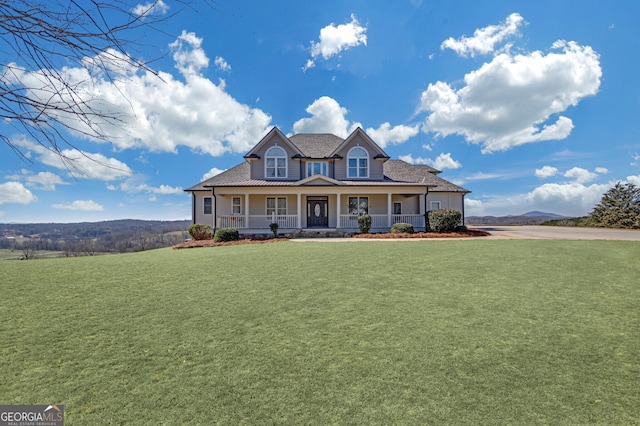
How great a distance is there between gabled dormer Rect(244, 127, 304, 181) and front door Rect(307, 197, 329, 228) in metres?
2.22

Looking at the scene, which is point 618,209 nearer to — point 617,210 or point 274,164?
point 617,210

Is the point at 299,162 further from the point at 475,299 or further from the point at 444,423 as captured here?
the point at 444,423

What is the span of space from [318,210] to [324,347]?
20120 millimetres

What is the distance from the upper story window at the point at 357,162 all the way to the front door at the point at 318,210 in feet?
9.87

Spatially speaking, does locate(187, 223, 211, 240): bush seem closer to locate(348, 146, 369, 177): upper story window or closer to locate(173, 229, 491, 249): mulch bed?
locate(173, 229, 491, 249): mulch bed

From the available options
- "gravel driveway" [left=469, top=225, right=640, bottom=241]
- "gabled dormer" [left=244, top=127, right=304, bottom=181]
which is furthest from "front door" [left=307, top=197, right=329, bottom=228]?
"gravel driveway" [left=469, top=225, right=640, bottom=241]

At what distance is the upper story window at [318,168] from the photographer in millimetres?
24531

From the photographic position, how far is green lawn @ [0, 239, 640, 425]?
3348 mm

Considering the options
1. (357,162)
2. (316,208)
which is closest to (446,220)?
(357,162)

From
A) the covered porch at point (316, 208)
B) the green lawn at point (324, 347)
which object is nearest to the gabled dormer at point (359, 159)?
the covered porch at point (316, 208)

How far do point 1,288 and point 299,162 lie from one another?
19084mm

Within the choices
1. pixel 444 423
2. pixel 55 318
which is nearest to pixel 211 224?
pixel 55 318

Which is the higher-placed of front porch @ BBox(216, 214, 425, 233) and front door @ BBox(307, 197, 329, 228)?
front door @ BBox(307, 197, 329, 228)

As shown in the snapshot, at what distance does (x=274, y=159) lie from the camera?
24172 mm
